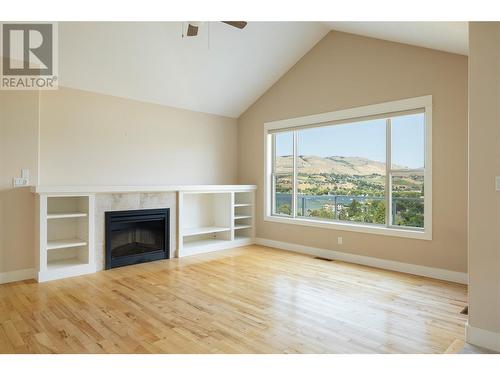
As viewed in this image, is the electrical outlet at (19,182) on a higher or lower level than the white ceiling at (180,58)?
lower

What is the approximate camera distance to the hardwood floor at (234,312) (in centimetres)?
256

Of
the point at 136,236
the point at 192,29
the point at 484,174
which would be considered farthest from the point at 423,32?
the point at 136,236

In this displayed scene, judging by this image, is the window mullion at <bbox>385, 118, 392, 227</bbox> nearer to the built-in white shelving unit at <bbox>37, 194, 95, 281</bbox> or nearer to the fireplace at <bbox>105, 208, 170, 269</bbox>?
the fireplace at <bbox>105, 208, 170, 269</bbox>

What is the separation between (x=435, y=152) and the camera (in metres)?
4.32

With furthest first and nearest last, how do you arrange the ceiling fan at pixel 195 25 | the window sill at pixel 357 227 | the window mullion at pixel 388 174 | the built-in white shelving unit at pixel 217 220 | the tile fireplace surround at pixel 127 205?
the built-in white shelving unit at pixel 217 220, the window mullion at pixel 388 174, the tile fireplace surround at pixel 127 205, the window sill at pixel 357 227, the ceiling fan at pixel 195 25

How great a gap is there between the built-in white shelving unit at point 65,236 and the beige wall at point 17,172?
26cm

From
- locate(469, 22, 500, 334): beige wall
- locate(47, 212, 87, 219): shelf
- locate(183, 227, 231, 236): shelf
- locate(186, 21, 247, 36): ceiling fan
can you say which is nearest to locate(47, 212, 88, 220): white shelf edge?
locate(47, 212, 87, 219): shelf

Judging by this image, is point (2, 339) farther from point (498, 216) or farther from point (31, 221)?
point (498, 216)

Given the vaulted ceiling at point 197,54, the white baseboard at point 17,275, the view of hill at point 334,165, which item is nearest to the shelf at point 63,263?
the white baseboard at point 17,275

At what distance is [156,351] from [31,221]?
3029 mm

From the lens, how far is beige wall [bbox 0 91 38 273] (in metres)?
4.17

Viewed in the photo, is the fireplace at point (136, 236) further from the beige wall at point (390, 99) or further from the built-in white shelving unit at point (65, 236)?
the beige wall at point (390, 99)

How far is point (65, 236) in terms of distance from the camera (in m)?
4.81

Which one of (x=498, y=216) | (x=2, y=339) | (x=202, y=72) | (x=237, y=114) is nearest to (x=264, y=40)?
(x=202, y=72)
